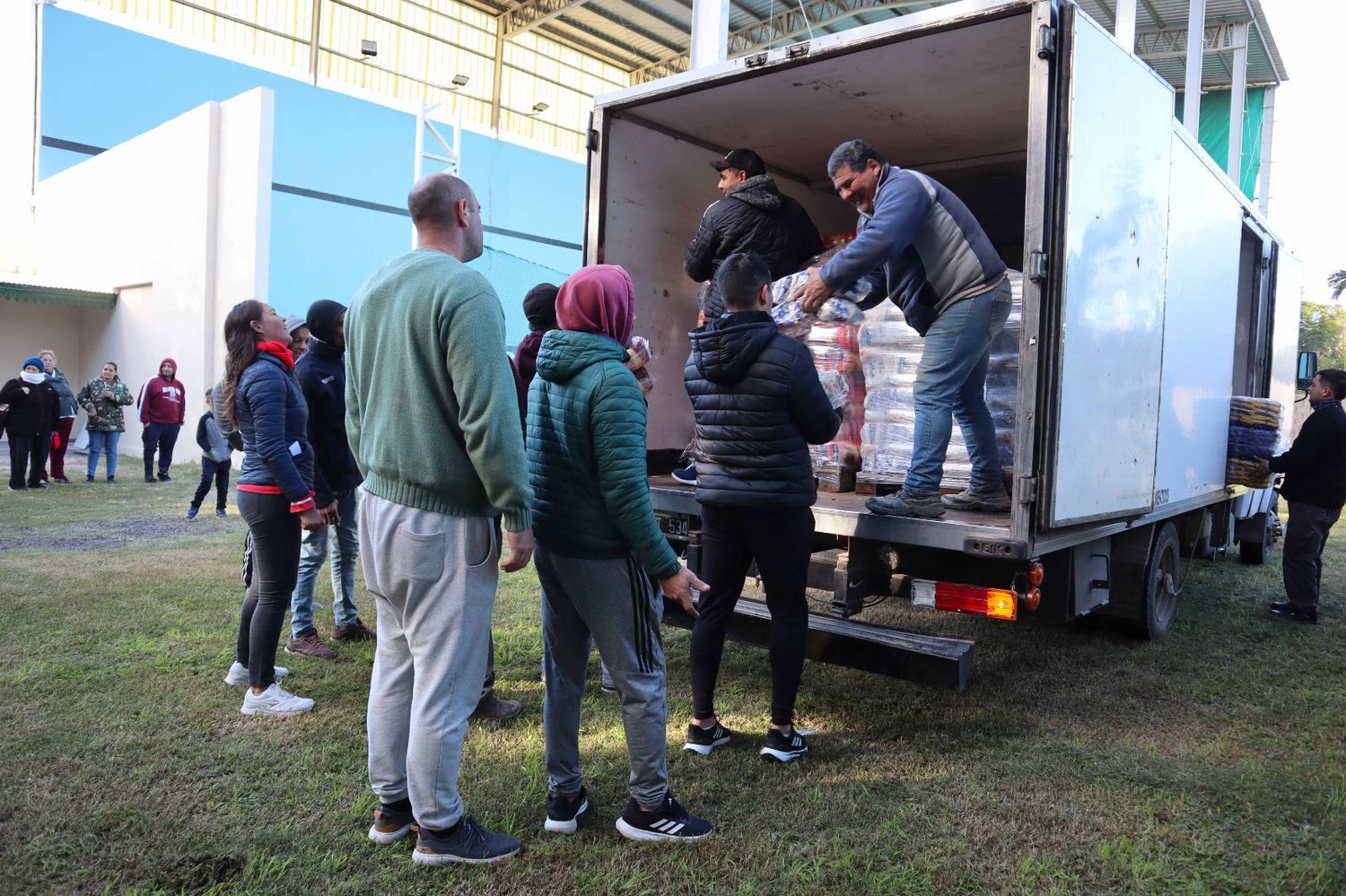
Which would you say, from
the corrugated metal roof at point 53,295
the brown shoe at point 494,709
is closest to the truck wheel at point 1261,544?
the brown shoe at point 494,709

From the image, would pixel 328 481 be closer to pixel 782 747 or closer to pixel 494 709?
pixel 494 709

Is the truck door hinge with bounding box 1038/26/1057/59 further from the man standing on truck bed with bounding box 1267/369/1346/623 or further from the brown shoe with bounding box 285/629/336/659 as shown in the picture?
the man standing on truck bed with bounding box 1267/369/1346/623

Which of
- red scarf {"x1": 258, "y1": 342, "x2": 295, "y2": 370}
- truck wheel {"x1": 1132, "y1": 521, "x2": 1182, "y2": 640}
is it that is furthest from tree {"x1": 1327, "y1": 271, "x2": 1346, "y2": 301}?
red scarf {"x1": 258, "y1": 342, "x2": 295, "y2": 370}

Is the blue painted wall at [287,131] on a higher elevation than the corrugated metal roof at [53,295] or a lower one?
higher

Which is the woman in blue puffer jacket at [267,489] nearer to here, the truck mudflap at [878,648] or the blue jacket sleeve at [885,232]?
the truck mudflap at [878,648]

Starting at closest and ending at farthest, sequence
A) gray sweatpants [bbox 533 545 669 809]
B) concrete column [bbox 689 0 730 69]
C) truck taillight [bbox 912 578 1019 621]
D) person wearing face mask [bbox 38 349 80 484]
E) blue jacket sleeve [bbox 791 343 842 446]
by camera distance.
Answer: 1. gray sweatpants [bbox 533 545 669 809]
2. blue jacket sleeve [bbox 791 343 842 446]
3. truck taillight [bbox 912 578 1019 621]
4. concrete column [bbox 689 0 730 69]
5. person wearing face mask [bbox 38 349 80 484]

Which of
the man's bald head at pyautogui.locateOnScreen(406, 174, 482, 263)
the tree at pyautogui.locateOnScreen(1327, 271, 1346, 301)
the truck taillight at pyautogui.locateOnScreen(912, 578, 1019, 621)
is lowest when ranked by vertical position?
the truck taillight at pyautogui.locateOnScreen(912, 578, 1019, 621)

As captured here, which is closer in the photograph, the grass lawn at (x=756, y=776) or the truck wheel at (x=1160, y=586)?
the grass lawn at (x=756, y=776)

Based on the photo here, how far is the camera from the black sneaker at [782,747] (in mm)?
3713

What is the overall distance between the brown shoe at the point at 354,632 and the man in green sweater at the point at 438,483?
257 centimetres

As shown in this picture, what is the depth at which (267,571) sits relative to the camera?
4074mm

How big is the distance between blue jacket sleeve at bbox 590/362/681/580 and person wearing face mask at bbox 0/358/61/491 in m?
11.8

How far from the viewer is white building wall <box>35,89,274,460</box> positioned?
1603 centimetres

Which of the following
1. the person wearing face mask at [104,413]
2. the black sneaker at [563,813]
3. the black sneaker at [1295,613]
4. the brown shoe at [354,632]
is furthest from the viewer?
the person wearing face mask at [104,413]
